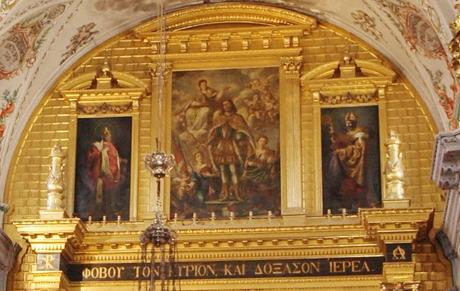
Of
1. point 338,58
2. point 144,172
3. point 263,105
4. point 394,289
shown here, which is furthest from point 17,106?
point 394,289

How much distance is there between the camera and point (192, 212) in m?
19.1

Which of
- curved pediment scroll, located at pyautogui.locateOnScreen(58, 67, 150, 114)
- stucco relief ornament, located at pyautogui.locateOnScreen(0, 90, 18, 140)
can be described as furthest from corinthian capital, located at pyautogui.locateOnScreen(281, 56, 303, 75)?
stucco relief ornament, located at pyautogui.locateOnScreen(0, 90, 18, 140)

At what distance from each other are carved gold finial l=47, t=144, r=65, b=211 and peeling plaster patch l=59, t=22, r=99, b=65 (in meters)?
1.75

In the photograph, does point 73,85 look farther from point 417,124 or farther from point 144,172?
point 417,124

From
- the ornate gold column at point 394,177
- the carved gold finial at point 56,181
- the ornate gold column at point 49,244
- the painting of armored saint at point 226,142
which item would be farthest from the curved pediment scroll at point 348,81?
the ornate gold column at point 49,244

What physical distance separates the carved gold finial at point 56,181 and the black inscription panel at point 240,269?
971mm

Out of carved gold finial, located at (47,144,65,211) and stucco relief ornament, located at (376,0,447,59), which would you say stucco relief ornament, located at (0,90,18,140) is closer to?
carved gold finial, located at (47,144,65,211)

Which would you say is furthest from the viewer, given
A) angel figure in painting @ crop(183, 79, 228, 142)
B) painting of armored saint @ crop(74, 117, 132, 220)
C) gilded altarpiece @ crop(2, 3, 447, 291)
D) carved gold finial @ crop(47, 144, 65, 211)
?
angel figure in painting @ crop(183, 79, 228, 142)

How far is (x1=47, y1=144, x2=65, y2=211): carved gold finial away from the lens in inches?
733

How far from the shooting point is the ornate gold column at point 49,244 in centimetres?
1817

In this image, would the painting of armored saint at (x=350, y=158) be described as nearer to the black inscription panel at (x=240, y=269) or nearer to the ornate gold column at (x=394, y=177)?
the ornate gold column at (x=394, y=177)

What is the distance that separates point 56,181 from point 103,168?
100 cm

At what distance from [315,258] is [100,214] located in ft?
11.1

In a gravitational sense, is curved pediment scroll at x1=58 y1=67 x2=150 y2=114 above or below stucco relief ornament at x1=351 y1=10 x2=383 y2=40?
below
